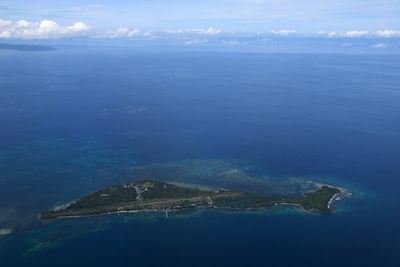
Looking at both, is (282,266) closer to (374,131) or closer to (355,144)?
(355,144)

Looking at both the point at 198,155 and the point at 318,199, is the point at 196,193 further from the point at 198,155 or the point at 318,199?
the point at 198,155

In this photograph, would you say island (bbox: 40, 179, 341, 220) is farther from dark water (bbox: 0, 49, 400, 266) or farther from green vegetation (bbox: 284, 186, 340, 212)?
dark water (bbox: 0, 49, 400, 266)

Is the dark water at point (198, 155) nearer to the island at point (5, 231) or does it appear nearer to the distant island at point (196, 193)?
the island at point (5, 231)

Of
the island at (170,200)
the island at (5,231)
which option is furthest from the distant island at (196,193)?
the island at (5,231)

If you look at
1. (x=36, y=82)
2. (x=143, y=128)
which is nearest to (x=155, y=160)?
(x=143, y=128)

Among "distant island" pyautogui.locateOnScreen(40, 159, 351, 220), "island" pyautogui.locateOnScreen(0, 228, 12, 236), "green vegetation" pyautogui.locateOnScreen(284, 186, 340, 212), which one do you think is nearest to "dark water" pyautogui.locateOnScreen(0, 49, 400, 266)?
"island" pyautogui.locateOnScreen(0, 228, 12, 236)

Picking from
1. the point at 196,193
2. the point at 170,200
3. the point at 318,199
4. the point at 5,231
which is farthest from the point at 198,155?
the point at 5,231
